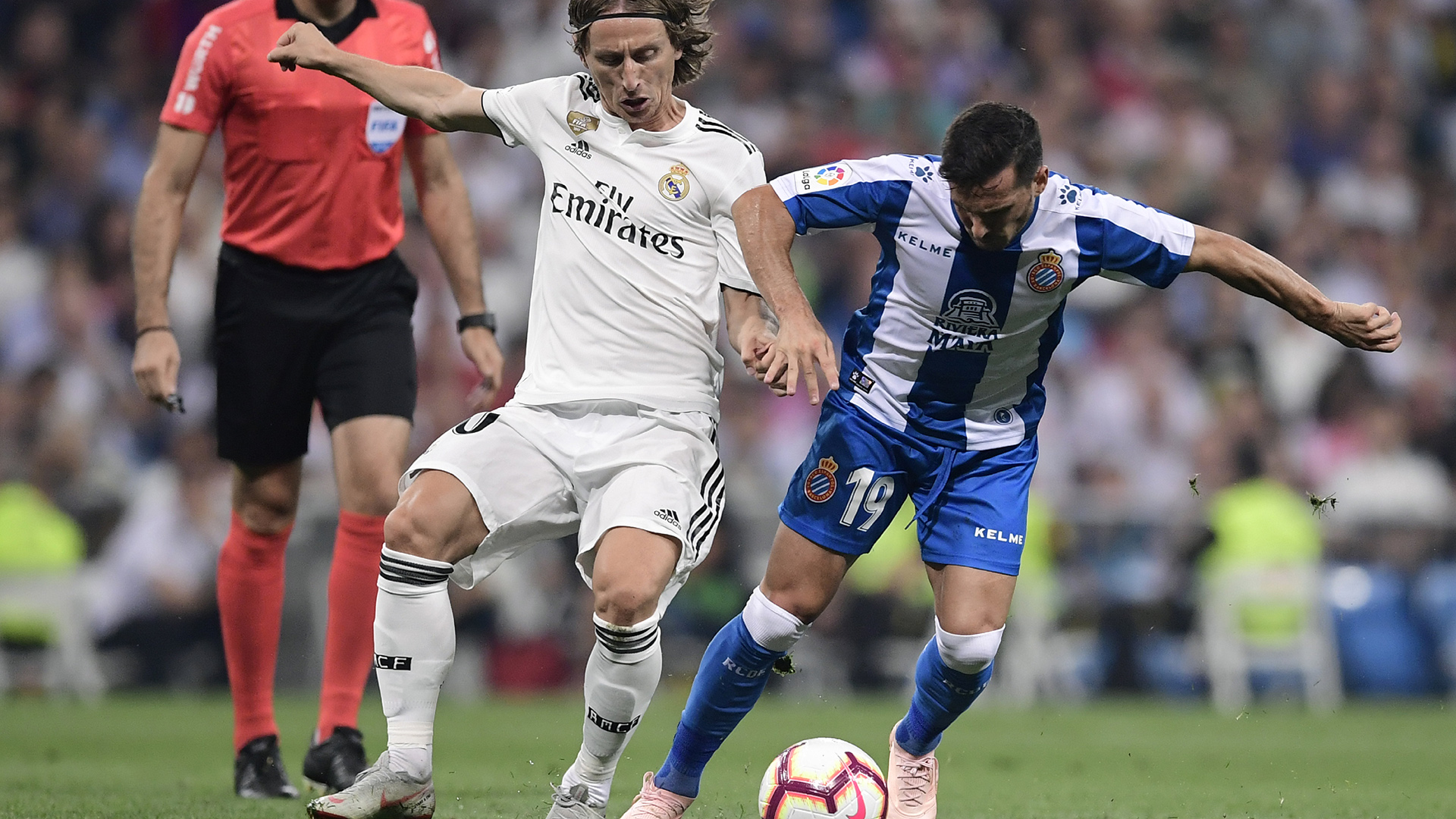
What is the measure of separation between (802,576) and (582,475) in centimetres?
88

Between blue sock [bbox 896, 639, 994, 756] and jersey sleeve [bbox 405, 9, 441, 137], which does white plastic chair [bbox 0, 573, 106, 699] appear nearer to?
jersey sleeve [bbox 405, 9, 441, 137]

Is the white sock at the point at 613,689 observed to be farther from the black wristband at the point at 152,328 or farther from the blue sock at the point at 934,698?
the black wristband at the point at 152,328

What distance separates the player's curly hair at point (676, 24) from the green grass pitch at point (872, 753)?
7.64 ft

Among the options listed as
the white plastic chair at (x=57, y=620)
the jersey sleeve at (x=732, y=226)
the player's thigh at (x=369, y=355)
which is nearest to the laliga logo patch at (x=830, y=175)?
the jersey sleeve at (x=732, y=226)

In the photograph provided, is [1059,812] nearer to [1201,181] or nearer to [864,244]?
[864,244]

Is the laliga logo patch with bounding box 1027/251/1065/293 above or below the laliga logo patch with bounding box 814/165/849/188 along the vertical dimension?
below

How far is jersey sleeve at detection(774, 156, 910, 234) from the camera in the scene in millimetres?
4973

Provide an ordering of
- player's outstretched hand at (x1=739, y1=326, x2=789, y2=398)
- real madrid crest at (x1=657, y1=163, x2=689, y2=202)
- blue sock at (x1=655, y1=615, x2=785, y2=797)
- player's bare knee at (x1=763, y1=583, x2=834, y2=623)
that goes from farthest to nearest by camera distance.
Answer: player's bare knee at (x1=763, y1=583, x2=834, y2=623) < blue sock at (x1=655, y1=615, x2=785, y2=797) < real madrid crest at (x1=657, y1=163, x2=689, y2=202) < player's outstretched hand at (x1=739, y1=326, x2=789, y2=398)

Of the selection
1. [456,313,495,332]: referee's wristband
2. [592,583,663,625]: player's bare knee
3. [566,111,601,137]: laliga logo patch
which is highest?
[566,111,601,137]: laliga logo patch

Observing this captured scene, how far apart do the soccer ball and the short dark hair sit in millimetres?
1728

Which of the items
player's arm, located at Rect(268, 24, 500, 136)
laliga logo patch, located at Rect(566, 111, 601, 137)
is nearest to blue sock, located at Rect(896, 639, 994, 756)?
laliga logo patch, located at Rect(566, 111, 601, 137)

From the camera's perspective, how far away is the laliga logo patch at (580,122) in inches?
198

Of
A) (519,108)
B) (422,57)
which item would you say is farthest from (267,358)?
(519,108)

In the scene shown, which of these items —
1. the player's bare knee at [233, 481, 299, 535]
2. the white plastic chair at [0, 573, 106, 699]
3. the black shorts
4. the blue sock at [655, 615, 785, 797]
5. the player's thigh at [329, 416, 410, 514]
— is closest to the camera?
the blue sock at [655, 615, 785, 797]
